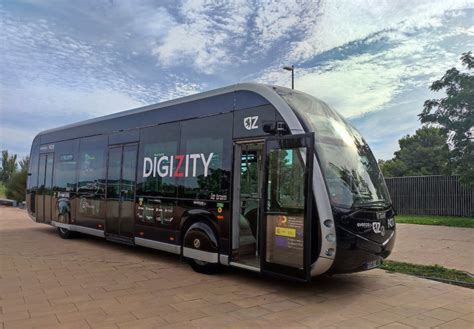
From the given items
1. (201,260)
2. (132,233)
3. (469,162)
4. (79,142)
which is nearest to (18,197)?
(79,142)

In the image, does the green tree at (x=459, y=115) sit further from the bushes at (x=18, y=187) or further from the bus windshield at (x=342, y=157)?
the bushes at (x=18, y=187)

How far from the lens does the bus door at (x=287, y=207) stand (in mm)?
6039

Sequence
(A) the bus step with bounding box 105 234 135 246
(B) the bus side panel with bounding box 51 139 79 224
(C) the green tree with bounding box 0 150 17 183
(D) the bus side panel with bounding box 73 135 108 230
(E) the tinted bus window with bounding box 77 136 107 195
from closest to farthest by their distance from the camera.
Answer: (A) the bus step with bounding box 105 234 135 246, (D) the bus side panel with bounding box 73 135 108 230, (E) the tinted bus window with bounding box 77 136 107 195, (B) the bus side panel with bounding box 51 139 79 224, (C) the green tree with bounding box 0 150 17 183

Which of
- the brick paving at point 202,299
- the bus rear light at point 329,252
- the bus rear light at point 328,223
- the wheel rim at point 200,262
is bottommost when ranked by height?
the brick paving at point 202,299

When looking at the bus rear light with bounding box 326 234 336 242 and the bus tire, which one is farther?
the bus tire

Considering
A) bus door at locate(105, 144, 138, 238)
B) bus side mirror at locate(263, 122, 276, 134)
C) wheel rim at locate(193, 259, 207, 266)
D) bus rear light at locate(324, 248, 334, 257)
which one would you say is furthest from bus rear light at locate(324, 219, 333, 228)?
bus door at locate(105, 144, 138, 238)

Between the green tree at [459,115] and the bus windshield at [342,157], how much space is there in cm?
1131

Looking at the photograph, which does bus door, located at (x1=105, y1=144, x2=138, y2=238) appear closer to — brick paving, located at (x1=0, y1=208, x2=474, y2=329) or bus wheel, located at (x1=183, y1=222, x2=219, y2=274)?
brick paving, located at (x1=0, y1=208, x2=474, y2=329)

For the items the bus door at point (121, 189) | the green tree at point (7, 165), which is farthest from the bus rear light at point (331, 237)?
the green tree at point (7, 165)

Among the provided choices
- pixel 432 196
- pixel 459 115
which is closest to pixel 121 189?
pixel 459 115

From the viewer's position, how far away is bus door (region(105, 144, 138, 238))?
9727mm

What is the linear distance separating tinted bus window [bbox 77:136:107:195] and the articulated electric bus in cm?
8

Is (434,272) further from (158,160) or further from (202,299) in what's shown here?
(158,160)

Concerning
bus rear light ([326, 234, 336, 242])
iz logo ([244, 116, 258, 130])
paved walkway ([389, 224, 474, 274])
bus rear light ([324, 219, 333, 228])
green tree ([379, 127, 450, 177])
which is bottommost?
paved walkway ([389, 224, 474, 274])
